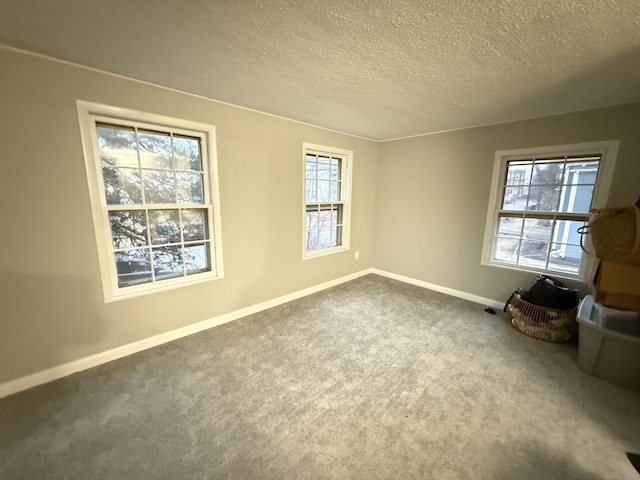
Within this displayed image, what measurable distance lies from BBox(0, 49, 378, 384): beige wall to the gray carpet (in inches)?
12.1

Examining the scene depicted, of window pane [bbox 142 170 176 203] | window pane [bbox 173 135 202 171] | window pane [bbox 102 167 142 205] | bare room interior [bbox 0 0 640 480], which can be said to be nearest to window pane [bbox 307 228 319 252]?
bare room interior [bbox 0 0 640 480]

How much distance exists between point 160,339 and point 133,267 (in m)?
0.71

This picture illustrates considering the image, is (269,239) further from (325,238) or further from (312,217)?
(325,238)

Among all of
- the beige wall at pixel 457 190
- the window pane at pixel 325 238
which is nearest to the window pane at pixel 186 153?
the window pane at pixel 325 238

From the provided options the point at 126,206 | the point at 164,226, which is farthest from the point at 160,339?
the point at 126,206

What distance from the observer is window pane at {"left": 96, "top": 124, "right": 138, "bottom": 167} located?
1994 mm

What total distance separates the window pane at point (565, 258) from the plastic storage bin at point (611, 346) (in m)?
0.77

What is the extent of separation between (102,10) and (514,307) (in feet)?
12.9

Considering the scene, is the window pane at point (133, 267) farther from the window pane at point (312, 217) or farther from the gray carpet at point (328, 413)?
the window pane at point (312, 217)

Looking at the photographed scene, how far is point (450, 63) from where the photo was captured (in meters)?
1.67

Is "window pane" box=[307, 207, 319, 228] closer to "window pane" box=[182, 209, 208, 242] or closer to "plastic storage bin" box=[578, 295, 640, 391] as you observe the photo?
"window pane" box=[182, 209, 208, 242]

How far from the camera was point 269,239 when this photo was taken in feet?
10.1

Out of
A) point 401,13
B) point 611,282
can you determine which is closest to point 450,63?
point 401,13

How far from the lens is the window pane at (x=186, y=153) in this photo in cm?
235
